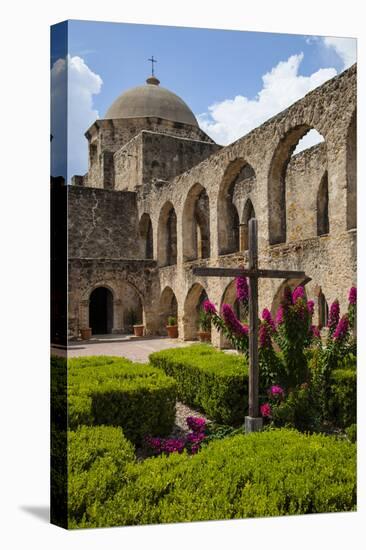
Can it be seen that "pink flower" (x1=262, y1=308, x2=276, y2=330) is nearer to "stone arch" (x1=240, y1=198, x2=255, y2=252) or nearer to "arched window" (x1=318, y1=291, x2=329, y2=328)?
"arched window" (x1=318, y1=291, x2=329, y2=328)

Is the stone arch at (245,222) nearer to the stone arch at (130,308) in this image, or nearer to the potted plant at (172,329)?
the stone arch at (130,308)

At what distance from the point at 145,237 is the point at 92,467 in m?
15.3

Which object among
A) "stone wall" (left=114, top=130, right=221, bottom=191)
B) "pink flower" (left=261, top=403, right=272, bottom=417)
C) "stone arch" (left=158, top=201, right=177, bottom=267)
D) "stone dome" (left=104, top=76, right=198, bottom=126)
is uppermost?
"stone dome" (left=104, top=76, right=198, bottom=126)

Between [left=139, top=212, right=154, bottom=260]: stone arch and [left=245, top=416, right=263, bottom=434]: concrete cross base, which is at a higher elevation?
[left=139, top=212, right=154, bottom=260]: stone arch

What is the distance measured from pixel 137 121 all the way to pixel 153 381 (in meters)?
18.9

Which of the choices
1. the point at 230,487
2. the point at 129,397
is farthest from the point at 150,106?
the point at 230,487

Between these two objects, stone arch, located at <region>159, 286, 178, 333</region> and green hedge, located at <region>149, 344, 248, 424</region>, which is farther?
stone arch, located at <region>159, 286, 178, 333</region>

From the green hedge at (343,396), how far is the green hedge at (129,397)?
1.97m

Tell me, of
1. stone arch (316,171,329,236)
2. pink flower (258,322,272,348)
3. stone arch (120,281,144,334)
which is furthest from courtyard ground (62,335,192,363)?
stone arch (316,171,329,236)

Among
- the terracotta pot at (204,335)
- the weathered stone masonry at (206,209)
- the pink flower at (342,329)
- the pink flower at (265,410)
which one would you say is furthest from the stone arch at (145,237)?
the pink flower at (265,410)

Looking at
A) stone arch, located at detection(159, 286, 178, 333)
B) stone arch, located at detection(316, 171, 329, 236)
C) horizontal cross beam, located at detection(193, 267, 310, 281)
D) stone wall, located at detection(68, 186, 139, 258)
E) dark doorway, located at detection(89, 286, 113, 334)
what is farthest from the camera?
dark doorway, located at detection(89, 286, 113, 334)

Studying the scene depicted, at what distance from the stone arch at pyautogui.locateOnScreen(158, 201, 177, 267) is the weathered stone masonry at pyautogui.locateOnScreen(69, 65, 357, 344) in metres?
0.04

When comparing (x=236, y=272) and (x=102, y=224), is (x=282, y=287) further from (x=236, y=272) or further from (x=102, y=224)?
(x=102, y=224)

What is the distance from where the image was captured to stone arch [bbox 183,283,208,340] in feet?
46.8
